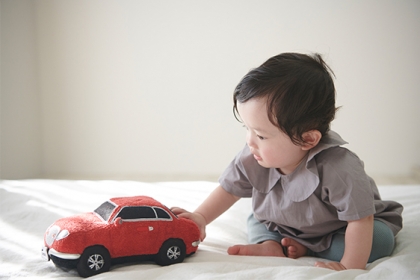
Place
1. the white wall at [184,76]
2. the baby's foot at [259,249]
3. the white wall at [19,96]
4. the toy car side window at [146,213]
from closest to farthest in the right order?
the toy car side window at [146,213], the baby's foot at [259,249], the white wall at [19,96], the white wall at [184,76]

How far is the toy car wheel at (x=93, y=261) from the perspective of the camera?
0.91m

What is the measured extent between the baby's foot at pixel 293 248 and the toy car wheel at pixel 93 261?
0.45 meters

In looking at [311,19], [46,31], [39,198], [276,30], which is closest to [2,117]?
[46,31]

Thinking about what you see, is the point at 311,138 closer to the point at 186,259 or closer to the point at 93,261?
the point at 186,259

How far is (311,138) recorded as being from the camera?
1038 millimetres

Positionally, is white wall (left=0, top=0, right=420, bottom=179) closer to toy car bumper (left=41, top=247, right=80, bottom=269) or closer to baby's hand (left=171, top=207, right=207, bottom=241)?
baby's hand (left=171, top=207, right=207, bottom=241)

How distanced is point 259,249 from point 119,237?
1.19ft

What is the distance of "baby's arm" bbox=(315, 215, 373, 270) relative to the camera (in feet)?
3.20

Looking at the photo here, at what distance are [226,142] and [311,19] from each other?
3.14 ft

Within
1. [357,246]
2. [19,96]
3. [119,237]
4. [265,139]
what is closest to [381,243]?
[357,246]

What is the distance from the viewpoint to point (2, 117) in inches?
102

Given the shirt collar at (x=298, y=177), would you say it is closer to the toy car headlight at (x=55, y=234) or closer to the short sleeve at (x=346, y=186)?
the short sleeve at (x=346, y=186)

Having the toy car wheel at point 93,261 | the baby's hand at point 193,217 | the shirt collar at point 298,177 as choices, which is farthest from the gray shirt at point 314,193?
the toy car wheel at point 93,261

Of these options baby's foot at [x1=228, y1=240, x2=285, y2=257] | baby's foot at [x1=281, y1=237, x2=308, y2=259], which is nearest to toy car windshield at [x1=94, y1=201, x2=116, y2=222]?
baby's foot at [x1=228, y1=240, x2=285, y2=257]
